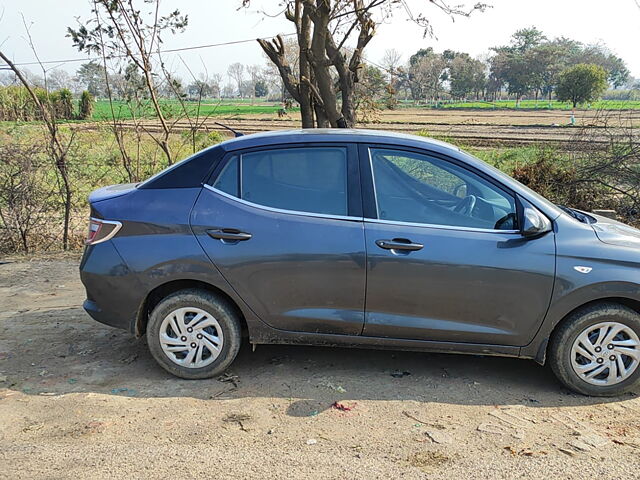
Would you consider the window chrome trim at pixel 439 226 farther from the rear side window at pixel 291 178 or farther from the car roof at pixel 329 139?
the car roof at pixel 329 139

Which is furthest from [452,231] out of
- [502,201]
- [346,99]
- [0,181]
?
[0,181]

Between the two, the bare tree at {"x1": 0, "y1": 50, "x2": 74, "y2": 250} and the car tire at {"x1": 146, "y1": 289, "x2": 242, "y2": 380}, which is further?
the bare tree at {"x1": 0, "y1": 50, "x2": 74, "y2": 250}

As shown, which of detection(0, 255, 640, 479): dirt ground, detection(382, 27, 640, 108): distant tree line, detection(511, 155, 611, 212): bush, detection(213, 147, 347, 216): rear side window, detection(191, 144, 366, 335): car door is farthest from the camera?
detection(382, 27, 640, 108): distant tree line

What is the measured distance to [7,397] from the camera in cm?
411

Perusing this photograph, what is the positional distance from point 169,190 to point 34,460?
2011 mm

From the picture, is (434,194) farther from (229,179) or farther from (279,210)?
(229,179)

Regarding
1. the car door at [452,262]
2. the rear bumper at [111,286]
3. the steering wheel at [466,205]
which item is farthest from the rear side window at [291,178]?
the rear bumper at [111,286]

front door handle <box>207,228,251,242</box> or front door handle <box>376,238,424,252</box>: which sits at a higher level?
front door handle <box>207,228,251,242</box>

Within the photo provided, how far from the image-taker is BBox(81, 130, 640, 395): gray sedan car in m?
4.05

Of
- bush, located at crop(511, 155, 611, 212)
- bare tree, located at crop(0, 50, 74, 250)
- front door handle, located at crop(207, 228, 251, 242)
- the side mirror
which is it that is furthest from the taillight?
bush, located at crop(511, 155, 611, 212)

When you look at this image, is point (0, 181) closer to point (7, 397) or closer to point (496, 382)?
point (7, 397)

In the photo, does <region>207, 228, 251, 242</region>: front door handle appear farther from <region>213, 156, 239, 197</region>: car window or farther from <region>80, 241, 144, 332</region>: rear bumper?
<region>80, 241, 144, 332</region>: rear bumper

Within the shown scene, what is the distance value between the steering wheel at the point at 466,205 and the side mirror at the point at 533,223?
36 cm

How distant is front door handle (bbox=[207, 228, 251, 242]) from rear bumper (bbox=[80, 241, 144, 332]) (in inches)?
27.6
